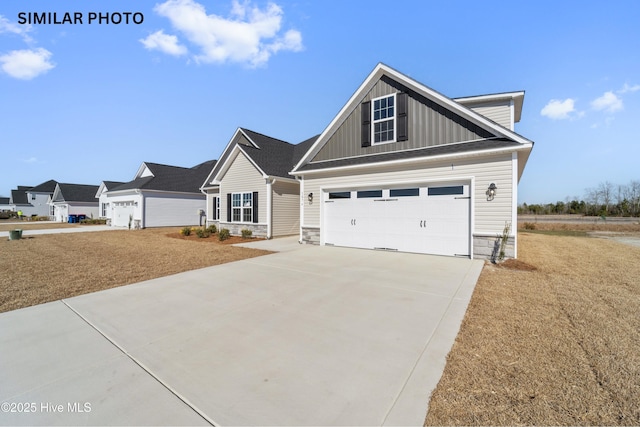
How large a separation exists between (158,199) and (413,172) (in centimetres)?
2113

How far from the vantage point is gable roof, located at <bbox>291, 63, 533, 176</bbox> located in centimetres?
803

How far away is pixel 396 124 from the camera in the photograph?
1027cm

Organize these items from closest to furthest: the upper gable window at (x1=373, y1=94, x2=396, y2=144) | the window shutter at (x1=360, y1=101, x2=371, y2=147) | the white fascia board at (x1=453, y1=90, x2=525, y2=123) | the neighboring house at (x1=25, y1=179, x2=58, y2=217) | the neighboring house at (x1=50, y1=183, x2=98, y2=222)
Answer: the upper gable window at (x1=373, y1=94, x2=396, y2=144), the white fascia board at (x1=453, y1=90, x2=525, y2=123), the window shutter at (x1=360, y1=101, x2=371, y2=147), the neighboring house at (x1=50, y1=183, x2=98, y2=222), the neighboring house at (x1=25, y1=179, x2=58, y2=217)

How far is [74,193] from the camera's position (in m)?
36.1

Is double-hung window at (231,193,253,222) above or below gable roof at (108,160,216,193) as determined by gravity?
below

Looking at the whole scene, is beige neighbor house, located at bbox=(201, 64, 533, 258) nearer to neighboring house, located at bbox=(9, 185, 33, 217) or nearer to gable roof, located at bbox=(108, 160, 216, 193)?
gable roof, located at bbox=(108, 160, 216, 193)

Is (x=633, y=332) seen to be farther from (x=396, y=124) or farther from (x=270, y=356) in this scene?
(x=396, y=124)

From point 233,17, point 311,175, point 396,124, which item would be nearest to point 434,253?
point 396,124

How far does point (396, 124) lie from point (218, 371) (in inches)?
392

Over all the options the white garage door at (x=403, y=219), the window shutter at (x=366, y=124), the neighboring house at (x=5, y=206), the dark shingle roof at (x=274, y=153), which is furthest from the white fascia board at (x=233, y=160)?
the neighboring house at (x=5, y=206)

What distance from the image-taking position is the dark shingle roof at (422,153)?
8093 millimetres

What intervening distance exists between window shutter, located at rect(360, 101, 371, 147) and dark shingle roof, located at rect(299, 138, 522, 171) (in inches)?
27.3

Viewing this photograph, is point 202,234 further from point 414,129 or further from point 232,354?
point 232,354

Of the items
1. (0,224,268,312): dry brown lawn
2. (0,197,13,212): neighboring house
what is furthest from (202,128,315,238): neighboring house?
(0,197,13,212): neighboring house
